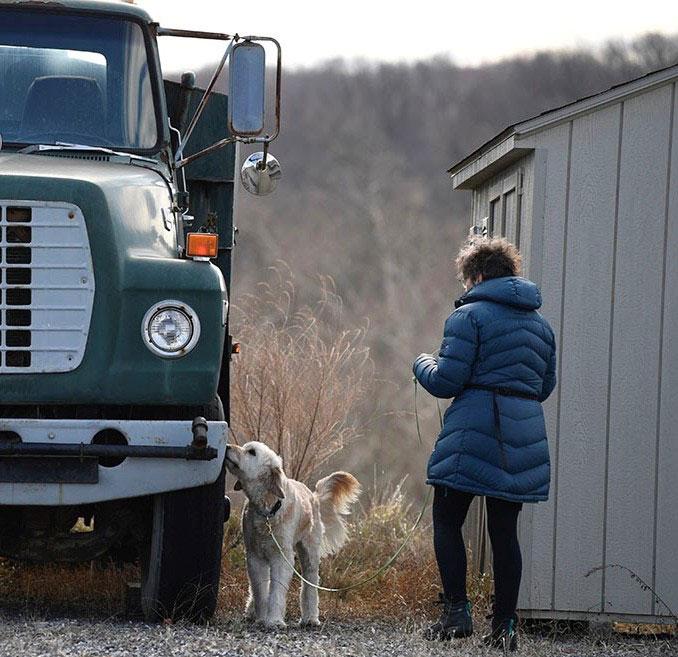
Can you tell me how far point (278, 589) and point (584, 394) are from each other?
1873mm

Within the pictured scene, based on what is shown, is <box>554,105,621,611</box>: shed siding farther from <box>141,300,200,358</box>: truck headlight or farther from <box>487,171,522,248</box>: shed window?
<box>141,300,200,358</box>: truck headlight

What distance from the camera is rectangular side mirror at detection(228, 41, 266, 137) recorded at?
6613 mm

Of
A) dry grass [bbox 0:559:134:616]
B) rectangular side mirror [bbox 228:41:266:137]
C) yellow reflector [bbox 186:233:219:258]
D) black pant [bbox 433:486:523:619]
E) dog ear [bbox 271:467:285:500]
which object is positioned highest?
rectangular side mirror [bbox 228:41:266:137]

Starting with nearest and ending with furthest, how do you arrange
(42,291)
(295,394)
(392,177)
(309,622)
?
(42,291)
(309,622)
(295,394)
(392,177)

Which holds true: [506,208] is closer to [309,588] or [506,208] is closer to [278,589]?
[309,588]

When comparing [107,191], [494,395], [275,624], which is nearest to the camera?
[107,191]

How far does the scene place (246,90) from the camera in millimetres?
6617

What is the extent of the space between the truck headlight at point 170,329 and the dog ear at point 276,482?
3.22 ft

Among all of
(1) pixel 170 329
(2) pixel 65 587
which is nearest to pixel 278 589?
(1) pixel 170 329

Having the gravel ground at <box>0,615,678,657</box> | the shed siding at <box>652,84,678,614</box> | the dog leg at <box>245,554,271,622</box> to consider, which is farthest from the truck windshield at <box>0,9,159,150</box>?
the shed siding at <box>652,84,678,614</box>

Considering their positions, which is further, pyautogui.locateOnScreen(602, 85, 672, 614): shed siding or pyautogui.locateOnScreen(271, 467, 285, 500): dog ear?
pyautogui.locateOnScreen(602, 85, 672, 614): shed siding

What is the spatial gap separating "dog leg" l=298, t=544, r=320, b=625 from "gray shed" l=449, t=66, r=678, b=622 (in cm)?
108

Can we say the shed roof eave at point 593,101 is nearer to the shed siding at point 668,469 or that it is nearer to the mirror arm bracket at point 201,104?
the shed siding at point 668,469

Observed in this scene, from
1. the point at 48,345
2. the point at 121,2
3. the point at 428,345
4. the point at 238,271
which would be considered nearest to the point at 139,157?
the point at 121,2
